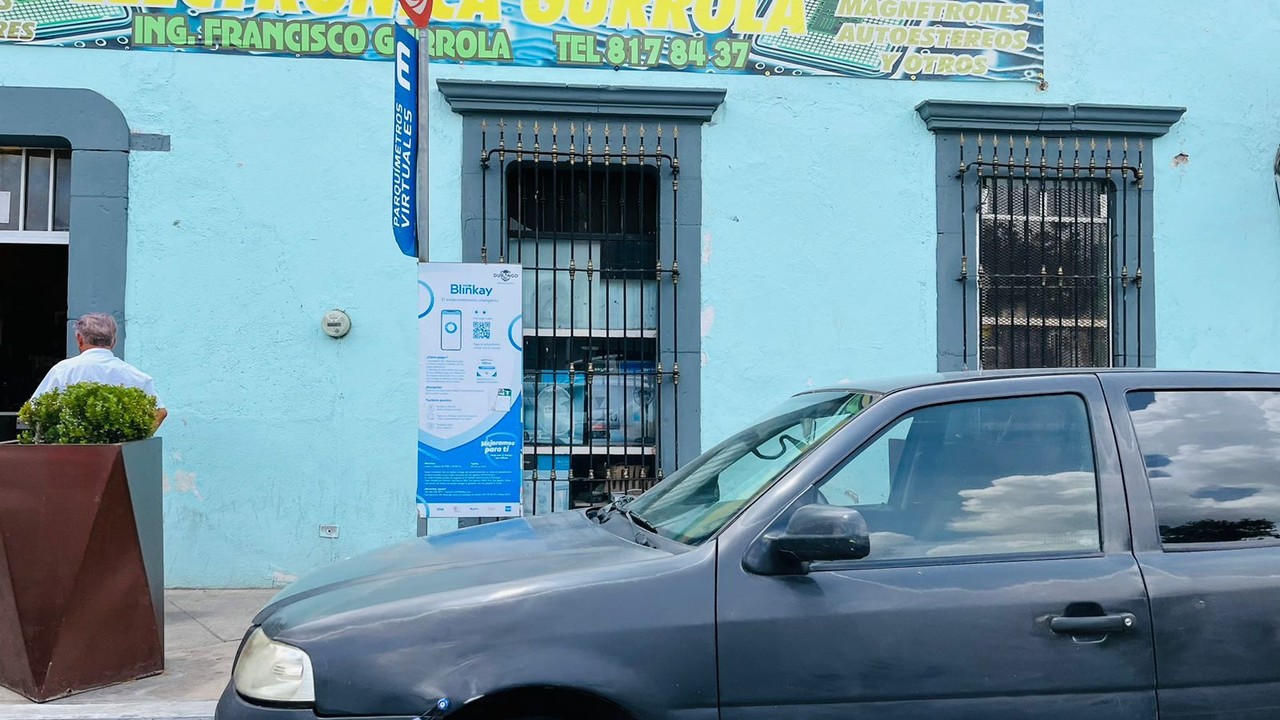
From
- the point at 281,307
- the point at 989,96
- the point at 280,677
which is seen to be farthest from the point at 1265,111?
the point at 280,677

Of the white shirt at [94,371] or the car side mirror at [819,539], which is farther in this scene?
the white shirt at [94,371]

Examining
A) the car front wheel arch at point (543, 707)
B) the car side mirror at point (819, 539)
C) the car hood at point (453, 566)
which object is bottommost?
the car front wheel arch at point (543, 707)

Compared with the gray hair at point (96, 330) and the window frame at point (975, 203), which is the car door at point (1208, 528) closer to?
the window frame at point (975, 203)

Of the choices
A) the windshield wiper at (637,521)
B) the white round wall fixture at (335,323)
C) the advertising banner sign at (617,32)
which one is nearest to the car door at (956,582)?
the windshield wiper at (637,521)

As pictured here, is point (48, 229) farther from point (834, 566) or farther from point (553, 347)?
point (834, 566)

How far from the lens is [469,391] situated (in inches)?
203

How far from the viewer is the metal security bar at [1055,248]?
742cm

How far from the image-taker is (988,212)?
748 centimetres

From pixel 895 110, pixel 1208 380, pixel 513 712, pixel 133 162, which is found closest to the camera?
pixel 513 712

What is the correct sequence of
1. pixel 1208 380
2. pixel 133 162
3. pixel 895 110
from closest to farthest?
pixel 1208 380
pixel 133 162
pixel 895 110

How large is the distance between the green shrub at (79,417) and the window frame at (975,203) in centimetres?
509

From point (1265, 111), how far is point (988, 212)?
2.17m

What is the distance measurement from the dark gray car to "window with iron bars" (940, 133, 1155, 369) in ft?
13.8

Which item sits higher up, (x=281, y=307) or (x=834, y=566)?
(x=281, y=307)
